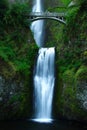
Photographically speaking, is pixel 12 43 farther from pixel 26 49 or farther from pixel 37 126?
pixel 37 126

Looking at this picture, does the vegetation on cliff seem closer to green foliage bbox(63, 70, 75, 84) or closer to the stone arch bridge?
the stone arch bridge

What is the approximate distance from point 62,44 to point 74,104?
7.05m

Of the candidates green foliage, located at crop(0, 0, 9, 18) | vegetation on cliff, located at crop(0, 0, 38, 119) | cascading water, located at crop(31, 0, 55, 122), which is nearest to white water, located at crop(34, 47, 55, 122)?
cascading water, located at crop(31, 0, 55, 122)

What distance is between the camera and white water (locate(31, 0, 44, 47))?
1695 inches

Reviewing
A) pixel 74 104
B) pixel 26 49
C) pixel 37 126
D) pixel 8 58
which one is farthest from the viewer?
pixel 26 49

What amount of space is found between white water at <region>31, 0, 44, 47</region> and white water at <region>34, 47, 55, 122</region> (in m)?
8.40

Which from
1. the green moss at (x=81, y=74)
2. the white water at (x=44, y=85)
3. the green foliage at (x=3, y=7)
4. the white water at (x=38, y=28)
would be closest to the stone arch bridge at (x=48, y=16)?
the green foliage at (x=3, y=7)

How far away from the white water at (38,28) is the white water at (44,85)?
840 cm

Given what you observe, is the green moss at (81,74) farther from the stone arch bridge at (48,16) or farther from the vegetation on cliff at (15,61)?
the stone arch bridge at (48,16)

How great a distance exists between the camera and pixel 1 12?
117 ft

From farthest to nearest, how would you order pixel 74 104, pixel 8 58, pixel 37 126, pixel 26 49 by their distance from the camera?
pixel 26 49, pixel 8 58, pixel 74 104, pixel 37 126

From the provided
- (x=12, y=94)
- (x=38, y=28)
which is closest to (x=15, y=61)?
(x=12, y=94)

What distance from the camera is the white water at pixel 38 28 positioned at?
1695 inches

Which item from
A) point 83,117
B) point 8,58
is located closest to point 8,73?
point 8,58
